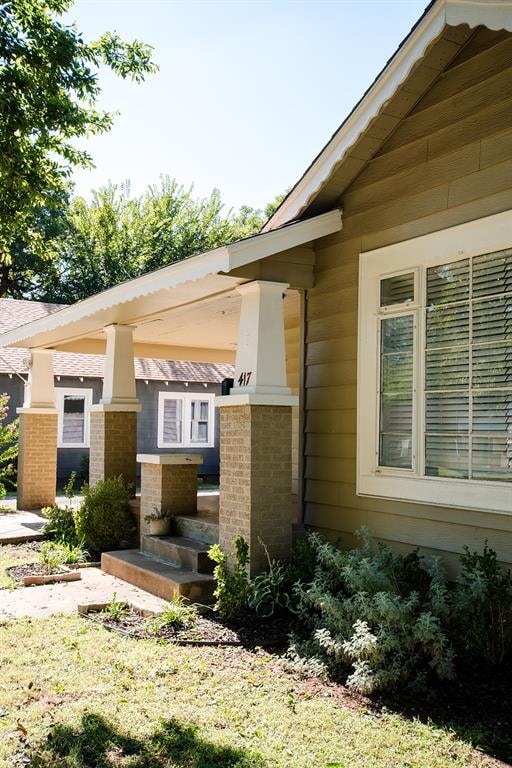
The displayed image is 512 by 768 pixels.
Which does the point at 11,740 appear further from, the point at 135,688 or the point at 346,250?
the point at 346,250

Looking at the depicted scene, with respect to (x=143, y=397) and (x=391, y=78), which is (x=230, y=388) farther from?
(x=143, y=397)

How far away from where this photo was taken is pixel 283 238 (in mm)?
6293

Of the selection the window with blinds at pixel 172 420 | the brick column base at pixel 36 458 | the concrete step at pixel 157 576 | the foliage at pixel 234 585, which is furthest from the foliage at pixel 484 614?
the window with blinds at pixel 172 420

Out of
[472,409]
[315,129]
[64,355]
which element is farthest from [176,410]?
[472,409]

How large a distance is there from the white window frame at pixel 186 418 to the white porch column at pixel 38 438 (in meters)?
8.56

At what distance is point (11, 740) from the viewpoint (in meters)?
3.71

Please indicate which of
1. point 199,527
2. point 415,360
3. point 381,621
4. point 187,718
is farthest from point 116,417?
point 187,718

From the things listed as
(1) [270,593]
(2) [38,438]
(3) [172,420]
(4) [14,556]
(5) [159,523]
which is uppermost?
(3) [172,420]

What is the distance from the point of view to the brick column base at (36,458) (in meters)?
12.9

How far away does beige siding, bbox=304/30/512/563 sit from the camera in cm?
517

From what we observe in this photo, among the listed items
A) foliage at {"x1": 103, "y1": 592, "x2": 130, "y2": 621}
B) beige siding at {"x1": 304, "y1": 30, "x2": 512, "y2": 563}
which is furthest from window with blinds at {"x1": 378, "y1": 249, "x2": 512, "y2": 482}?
foliage at {"x1": 103, "y1": 592, "x2": 130, "y2": 621}

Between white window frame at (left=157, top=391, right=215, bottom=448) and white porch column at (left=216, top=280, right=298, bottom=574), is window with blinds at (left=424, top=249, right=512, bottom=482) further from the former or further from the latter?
white window frame at (left=157, top=391, right=215, bottom=448)

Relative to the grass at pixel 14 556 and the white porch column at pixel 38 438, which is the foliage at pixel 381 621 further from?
the white porch column at pixel 38 438

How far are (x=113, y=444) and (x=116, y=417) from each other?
1.26 feet
